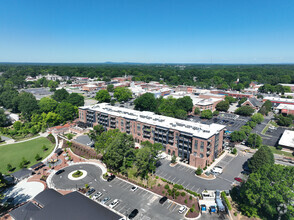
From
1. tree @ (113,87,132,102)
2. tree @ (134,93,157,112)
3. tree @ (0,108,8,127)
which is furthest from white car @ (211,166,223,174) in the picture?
tree @ (0,108,8,127)

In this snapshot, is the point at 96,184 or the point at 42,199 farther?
the point at 96,184

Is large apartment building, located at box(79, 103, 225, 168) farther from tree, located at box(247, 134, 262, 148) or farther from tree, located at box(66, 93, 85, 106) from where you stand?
tree, located at box(66, 93, 85, 106)

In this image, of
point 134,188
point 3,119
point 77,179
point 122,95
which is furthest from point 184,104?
point 3,119

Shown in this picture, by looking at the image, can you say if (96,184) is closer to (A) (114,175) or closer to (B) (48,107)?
(A) (114,175)

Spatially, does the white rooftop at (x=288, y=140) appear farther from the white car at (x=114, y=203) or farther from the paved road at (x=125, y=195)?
the white car at (x=114, y=203)

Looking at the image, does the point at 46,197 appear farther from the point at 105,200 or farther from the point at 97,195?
the point at 105,200

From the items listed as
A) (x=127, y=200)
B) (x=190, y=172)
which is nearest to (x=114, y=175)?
(x=127, y=200)

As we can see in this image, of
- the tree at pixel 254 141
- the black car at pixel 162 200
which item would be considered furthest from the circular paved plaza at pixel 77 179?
the tree at pixel 254 141
